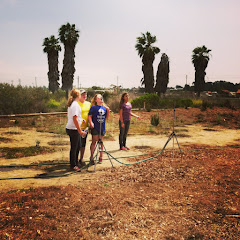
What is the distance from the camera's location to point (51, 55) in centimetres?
3394

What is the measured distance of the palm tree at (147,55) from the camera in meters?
35.0

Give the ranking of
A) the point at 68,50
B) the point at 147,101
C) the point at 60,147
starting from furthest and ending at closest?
the point at 68,50, the point at 147,101, the point at 60,147

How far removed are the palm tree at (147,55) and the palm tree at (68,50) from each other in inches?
385

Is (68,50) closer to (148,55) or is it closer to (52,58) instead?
(52,58)

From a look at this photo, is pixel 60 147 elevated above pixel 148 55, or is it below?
below

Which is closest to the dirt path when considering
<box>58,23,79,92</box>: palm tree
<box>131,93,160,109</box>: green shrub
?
<box>131,93,160,109</box>: green shrub

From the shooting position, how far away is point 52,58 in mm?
34000

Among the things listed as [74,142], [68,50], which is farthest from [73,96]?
[68,50]

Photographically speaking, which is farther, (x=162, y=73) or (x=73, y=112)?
(x=162, y=73)

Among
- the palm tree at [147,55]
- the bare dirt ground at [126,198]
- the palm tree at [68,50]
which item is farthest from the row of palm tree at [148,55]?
the bare dirt ground at [126,198]

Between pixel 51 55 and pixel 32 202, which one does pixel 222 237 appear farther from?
pixel 51 55

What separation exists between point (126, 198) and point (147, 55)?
32627 mm

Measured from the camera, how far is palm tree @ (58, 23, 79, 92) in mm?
30125

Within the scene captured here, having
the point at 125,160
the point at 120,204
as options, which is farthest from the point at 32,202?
the point at 125,160
